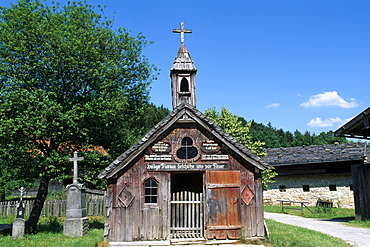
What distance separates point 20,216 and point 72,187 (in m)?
2.85

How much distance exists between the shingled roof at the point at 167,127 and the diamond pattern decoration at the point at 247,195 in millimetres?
965

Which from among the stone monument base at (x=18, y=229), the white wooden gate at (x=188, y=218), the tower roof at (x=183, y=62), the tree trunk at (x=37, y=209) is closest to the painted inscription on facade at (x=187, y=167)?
the white wooden gate at (x=188, y=218)

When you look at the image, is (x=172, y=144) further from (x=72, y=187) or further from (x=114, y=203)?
(x=72, y=187)

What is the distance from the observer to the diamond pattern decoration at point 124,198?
1273 cm

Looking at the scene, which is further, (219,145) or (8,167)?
(8,167)

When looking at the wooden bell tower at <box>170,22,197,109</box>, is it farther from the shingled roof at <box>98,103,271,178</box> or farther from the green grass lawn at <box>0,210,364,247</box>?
the green grass lawn at <box>0,210,364,247</box>

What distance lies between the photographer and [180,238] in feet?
42.7

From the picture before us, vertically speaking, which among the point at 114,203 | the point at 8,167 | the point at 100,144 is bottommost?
the point at 114,203

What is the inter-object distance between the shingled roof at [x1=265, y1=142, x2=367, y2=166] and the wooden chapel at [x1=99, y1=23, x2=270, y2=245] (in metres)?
17.5

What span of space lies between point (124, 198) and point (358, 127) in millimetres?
12729

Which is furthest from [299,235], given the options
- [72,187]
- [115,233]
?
[72,187]

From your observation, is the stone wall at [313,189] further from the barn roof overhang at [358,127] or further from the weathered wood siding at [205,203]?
the weathered wood siding at [205,203]

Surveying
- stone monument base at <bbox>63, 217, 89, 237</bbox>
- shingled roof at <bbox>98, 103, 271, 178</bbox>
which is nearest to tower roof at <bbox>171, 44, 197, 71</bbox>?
shingled roof at <bbox>98, 103, 271, 178</bbox>

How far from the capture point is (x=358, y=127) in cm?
1766
